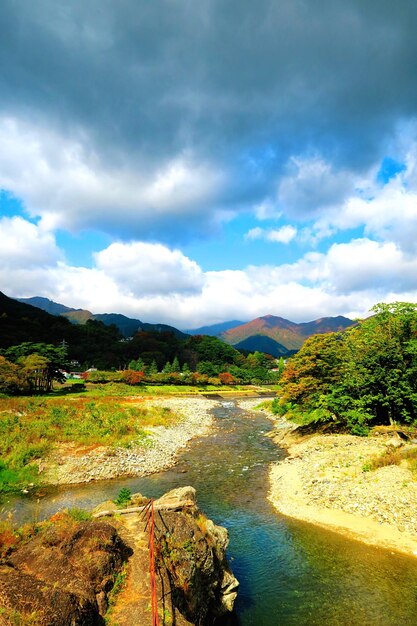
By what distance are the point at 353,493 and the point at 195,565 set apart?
45.4ft

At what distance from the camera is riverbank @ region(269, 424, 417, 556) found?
57.1 ft

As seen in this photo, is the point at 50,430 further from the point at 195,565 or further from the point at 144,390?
the point at 144,390

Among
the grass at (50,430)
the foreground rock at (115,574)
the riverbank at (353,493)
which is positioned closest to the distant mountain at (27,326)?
the grass at (50,430)

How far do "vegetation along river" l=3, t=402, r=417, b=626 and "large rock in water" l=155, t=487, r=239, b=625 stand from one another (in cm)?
127

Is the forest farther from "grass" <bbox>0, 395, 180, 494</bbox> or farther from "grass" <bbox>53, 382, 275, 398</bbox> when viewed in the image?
"grass" <bbox>53, 382, 275, 398</bbox>

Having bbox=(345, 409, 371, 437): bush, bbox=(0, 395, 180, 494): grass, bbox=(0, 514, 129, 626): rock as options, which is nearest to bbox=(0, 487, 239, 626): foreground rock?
bbox=(0, 514, 129, 626): rock

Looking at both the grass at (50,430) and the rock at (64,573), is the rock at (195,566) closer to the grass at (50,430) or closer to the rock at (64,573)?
the rock at (64,573)

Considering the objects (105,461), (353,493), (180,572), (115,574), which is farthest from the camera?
(105,461)

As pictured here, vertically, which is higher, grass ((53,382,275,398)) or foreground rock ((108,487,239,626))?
foreground rock ((108,487,239,626))

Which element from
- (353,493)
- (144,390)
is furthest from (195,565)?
(144,390)

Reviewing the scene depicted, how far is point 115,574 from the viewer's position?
9.71 meters

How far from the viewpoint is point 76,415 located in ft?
125

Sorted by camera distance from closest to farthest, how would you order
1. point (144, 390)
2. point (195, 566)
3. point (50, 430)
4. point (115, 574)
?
point (115, 574) → point (195, 566) → point (50, 430) → point (144, 390)

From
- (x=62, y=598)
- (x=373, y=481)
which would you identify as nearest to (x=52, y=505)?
(x=62, y=598)
